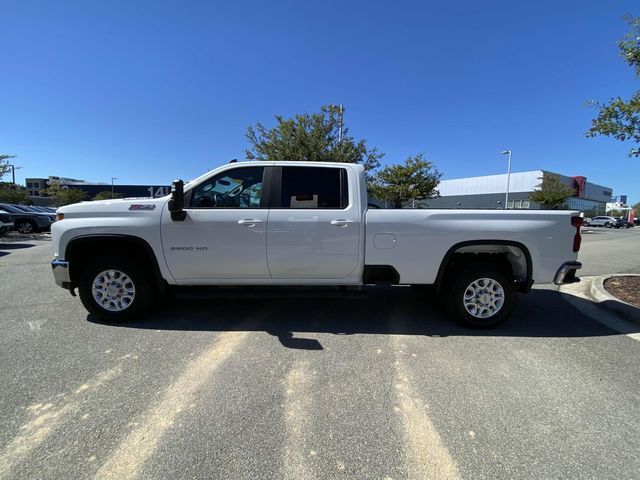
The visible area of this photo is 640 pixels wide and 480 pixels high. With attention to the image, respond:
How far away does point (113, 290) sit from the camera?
176 inches

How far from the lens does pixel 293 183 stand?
14.8 feet

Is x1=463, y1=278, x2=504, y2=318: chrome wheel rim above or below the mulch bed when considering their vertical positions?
above

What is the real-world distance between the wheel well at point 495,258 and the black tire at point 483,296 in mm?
123

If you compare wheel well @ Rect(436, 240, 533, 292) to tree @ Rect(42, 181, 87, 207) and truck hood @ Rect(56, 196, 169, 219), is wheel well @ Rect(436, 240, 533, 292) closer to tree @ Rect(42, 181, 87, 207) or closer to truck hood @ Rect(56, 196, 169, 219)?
truck hood @ Rect(56, 196, 169, 219)

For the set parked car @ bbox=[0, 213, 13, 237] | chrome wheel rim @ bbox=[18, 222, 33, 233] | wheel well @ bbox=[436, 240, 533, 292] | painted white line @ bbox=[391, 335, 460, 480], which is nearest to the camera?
painted white line @ bbox=[391, 335, 460, 480]

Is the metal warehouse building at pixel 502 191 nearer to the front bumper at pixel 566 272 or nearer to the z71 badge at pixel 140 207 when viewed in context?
the front bumper at pixel 566 272

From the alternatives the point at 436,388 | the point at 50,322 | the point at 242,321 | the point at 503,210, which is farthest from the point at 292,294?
the point at 50,322

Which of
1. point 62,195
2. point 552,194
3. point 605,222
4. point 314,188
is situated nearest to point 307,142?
point 314,188

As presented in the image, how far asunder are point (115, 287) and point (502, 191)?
6955 cm

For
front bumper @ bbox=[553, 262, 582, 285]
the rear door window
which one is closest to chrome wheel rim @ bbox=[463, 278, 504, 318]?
front bumper @ bbox=[553, 262, 582, 285]

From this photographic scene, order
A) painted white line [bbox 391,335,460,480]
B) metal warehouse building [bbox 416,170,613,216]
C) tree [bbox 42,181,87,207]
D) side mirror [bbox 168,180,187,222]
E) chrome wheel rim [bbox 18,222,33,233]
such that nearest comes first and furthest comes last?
painted white line [bbox 391,335,460,480]
side mirror [bbox 168,180,187,222]
chrome wheel rim [bbox 18,222,33,233]
tree [bbox 42,181,87,207]
metal warehouse building [bbox 416,170,613,216]

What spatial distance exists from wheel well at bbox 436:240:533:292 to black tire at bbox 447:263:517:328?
0.12 m

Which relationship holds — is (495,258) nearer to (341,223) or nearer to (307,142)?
(341,223)

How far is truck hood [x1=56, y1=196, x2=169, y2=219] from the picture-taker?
14.2ft
